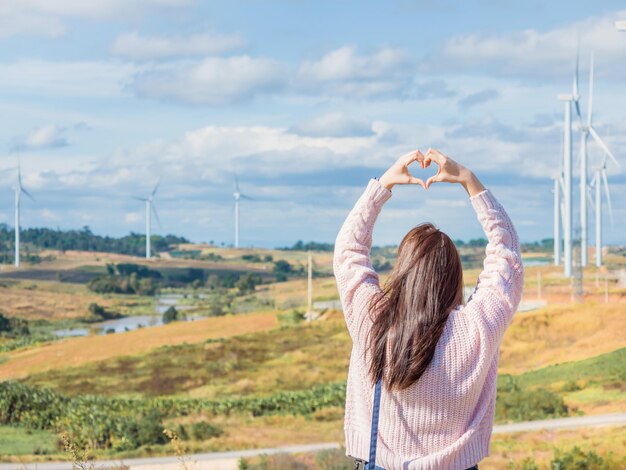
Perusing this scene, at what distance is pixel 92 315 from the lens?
164 feet

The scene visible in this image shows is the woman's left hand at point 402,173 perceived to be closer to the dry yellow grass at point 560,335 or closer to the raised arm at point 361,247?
the raised arm at point 361,247

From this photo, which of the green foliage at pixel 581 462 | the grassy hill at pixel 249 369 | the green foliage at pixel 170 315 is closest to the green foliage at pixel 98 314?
the grassy hill at pixel 249 369

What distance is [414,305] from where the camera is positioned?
372cm

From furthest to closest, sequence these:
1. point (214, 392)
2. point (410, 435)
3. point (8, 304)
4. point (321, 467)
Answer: point (8, 304) → point (214, 392) → point (321, 467) → point (410, 435)

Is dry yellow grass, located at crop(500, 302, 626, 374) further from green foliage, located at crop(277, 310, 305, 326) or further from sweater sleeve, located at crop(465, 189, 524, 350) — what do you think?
sweater sleeve, located at crop(465, 189, 524, 350)

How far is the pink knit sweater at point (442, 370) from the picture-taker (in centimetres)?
380

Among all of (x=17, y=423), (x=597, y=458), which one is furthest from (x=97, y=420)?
(x=597, y=458)

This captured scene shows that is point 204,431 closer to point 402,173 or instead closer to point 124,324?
point 124,324

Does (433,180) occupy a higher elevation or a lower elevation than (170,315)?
higher

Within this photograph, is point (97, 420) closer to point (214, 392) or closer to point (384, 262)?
point (214, 392)

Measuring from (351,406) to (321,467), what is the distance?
1189 cm

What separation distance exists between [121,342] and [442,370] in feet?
128

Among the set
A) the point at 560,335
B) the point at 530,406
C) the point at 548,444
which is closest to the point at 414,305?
the point at 548,444

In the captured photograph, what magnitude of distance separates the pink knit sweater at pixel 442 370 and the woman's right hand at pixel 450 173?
0.05 metres
